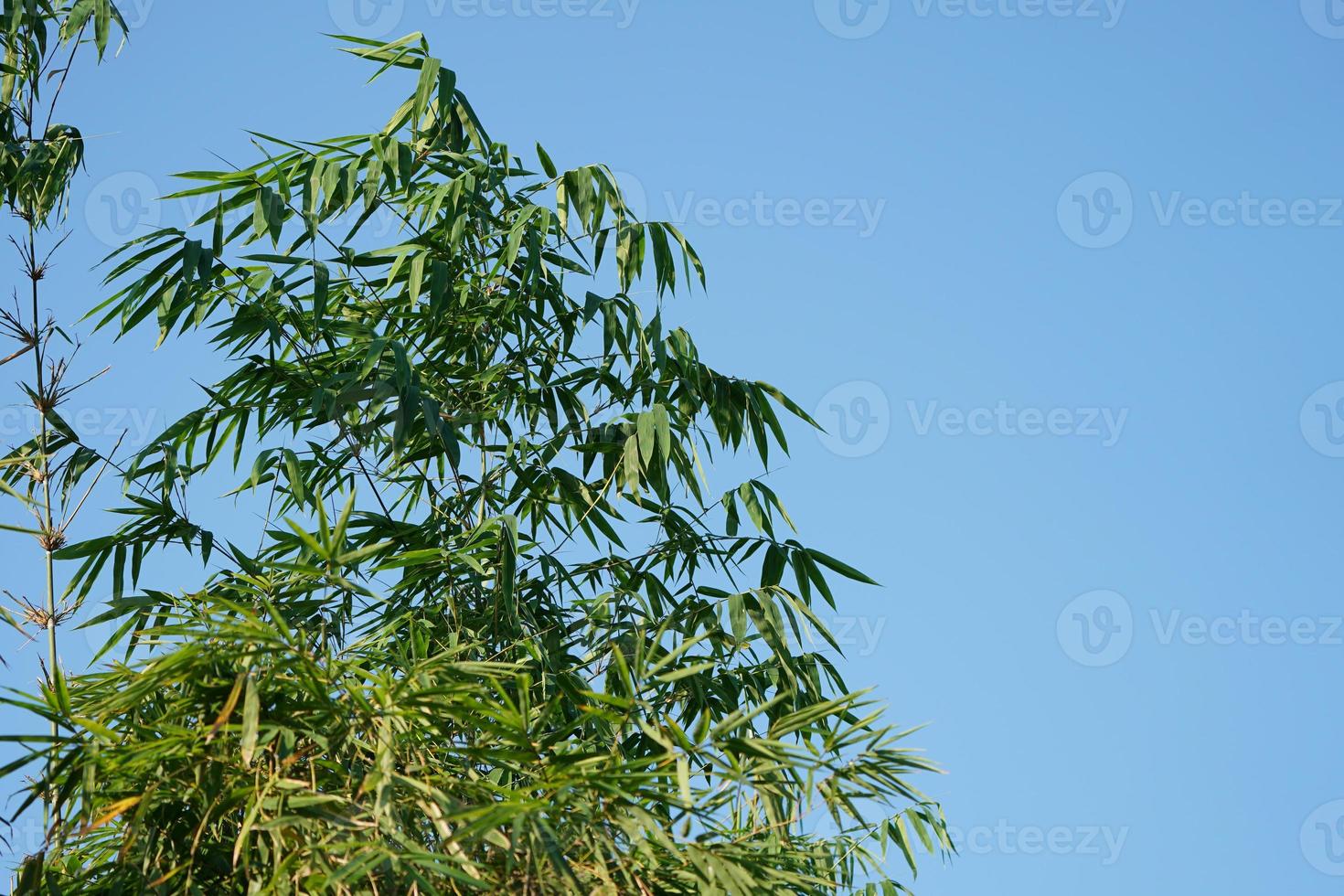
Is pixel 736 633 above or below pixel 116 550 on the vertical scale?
below

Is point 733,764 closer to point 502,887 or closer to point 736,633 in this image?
point 502,887

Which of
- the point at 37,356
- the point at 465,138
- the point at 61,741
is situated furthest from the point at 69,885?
the point at 465,138

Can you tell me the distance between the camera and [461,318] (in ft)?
12.2

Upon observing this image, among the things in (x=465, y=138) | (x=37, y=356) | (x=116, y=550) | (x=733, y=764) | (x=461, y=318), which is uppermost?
(x=465, y=138)

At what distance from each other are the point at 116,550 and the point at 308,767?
1.02 metres

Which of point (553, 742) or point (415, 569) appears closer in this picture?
point (553, 742)

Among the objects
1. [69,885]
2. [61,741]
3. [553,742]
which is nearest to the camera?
[61,741]

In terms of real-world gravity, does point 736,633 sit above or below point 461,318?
below

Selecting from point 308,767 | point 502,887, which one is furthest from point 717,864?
point 308,767

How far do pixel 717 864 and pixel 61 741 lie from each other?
3.76ft

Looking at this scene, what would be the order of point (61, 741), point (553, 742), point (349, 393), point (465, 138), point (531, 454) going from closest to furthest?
point (61, 741) → point (553, 742) → point (349, 393) → point (531, 454) → point (465, 138)

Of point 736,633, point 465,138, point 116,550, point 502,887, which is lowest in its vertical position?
point 502,887

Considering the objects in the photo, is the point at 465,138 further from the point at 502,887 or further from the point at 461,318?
the point at 502,887

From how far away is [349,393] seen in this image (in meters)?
3.30
